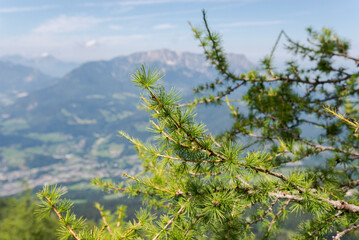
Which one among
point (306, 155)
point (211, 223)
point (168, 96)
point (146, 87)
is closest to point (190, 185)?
point (211, 223)

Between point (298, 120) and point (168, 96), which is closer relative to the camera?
point (168, 96)

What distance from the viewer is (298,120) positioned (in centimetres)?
403

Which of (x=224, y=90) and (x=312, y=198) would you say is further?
(x=224, y=90)

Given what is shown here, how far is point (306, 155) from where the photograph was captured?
2.85 metres

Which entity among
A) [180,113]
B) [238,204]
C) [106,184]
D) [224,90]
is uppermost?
[180,113]

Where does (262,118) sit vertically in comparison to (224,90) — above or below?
below

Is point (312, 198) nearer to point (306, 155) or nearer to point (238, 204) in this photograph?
point (238, 204)

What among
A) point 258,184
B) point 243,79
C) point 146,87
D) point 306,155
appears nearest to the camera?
point 146,87

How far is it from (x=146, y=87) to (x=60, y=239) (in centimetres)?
141

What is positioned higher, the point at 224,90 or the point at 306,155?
the point at 224,90

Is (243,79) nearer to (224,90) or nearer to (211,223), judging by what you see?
(224,90)

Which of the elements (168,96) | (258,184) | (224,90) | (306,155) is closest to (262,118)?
(224,90)

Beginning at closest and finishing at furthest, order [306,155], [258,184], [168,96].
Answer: [168,96], [258,184], [306,155]

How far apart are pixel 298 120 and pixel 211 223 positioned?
3011mm
